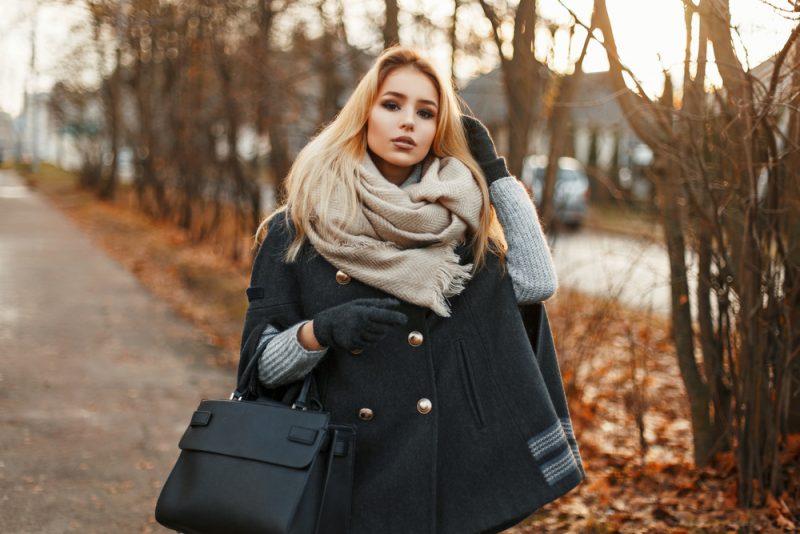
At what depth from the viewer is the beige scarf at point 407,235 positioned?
103 inches

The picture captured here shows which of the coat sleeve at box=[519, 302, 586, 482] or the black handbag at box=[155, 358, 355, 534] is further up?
the coat sleeve at box=[519, 302, 586, 482]

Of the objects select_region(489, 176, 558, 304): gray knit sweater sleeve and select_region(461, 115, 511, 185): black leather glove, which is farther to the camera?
select_region(461, 115, 511, 185): black leather glove

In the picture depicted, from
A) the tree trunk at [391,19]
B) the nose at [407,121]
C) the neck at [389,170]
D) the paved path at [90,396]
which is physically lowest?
the paved path at [90,396]

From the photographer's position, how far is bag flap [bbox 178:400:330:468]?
2.35 meters

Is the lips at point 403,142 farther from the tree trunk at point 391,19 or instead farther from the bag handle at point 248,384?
the tree trunk at point 391,19

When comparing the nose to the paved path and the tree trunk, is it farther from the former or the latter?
the tree trunk

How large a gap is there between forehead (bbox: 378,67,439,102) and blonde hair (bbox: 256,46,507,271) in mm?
17

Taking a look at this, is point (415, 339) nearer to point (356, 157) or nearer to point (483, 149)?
point (356, 157)

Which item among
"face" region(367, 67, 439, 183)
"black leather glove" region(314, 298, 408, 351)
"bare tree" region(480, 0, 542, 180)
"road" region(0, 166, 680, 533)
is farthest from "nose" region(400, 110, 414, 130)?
"bare tree" region(480, 0, 542, 180)

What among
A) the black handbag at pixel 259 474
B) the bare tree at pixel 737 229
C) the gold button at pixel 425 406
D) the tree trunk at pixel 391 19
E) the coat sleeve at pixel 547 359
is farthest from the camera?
the tree trunk at pixel 391 19

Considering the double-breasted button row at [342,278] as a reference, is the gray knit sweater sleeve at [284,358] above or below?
below

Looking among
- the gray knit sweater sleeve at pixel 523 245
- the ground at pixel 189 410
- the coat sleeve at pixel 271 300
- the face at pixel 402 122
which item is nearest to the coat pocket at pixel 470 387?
the gray knit sweater sleeve at pixel 523 245

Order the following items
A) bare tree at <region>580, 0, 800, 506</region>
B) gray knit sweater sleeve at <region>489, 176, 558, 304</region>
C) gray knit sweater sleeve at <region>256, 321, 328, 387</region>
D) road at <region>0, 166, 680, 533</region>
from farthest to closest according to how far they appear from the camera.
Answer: road at <region>0, 166, 680, 533</region> → bare tree at <region>580, 0, 800, 506</region> → gray knit sweater sleeve at <region>489, 176, 558, 304</region> → gray knit sweater sleeve at <region>256, 321, 328, 387</region>

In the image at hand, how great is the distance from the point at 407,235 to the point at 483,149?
19.0 inches
